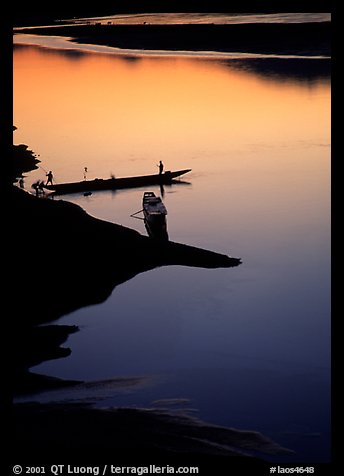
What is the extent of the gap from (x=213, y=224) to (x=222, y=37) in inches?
1218

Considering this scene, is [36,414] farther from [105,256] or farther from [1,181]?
[105,256]

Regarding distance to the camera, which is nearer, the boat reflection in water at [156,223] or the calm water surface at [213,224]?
the calm water surface at [213,224]

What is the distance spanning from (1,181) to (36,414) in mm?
4065

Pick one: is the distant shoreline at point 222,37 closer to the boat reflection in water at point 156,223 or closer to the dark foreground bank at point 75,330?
the boat reflection in water at point 156,223

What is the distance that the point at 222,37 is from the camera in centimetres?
5250

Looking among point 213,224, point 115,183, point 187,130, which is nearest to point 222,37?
point 187,130

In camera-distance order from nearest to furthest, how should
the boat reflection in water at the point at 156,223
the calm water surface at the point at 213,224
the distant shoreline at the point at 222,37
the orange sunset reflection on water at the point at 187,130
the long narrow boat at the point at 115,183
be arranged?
the calm water surface at the point at 213,224 → the boat reflection in water at the point at 156,223 → the orange sunset reflection on water at the point at 187,130 → the long narrow boat at the point at 115,183 → the distant shoreline at the point at 222,37

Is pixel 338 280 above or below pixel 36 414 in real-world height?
above

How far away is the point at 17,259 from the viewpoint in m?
15.5

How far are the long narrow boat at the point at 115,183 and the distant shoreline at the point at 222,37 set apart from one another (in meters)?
21.5

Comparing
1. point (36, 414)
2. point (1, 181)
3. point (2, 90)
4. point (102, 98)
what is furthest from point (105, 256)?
point (102, 98)

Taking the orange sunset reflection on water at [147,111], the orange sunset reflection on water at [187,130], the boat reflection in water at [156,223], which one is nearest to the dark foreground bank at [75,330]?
the boat reflection in water at [156,223]

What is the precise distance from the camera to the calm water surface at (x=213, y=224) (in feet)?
43.3

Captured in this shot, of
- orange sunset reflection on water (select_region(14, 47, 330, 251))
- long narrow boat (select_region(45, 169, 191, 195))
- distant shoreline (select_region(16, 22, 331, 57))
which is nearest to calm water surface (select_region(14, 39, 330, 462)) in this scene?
orange sunset reflection on water (select_region(14, 47, 330, 251))
